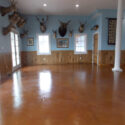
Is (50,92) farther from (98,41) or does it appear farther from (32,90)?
(98,41)

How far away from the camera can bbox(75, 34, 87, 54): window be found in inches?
336

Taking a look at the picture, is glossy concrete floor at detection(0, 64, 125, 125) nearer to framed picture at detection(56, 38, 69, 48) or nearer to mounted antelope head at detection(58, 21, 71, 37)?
framed picture at detection(56, 38, 69, 48)

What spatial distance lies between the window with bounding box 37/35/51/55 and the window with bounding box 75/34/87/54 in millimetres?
2047

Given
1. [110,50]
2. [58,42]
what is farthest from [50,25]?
[110,50]

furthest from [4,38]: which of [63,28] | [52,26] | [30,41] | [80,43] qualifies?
[80,43]

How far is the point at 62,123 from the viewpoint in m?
1.91

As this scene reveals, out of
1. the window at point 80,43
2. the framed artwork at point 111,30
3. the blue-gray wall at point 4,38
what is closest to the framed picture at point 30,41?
the blue-gray wall at point 4,38

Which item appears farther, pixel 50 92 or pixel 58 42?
pixel 58 42

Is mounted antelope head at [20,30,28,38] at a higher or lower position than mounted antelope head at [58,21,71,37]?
lower

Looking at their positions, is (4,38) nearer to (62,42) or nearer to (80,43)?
(62,42)

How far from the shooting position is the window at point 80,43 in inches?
336

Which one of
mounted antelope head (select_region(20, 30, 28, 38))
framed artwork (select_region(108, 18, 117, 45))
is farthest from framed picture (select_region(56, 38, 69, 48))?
framed artwork (select_region(108, 18, 117, 45))

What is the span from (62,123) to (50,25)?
7.28 m

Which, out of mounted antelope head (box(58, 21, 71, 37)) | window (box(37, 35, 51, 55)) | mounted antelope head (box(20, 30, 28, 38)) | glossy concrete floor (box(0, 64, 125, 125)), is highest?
mounted antelope head (box(58, 21, 71, 37))
